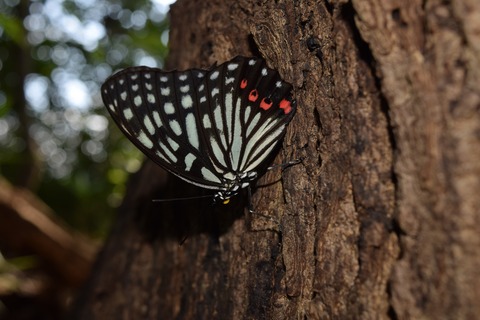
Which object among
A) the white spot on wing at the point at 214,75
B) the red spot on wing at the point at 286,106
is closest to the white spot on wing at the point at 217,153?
the white spot on wing at the point at 214,75

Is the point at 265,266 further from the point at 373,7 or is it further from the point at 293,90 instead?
the point at 373,7

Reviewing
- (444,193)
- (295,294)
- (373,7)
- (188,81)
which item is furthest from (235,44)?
(444,193)

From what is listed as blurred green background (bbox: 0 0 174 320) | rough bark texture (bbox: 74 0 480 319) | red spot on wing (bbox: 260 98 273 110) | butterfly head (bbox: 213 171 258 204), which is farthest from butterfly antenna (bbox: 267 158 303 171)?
blurred green background (bbox: 0 0 174 320)

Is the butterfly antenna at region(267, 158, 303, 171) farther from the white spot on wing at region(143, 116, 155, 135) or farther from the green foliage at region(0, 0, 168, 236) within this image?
the green foliage at region(0, 0, 168, 236)

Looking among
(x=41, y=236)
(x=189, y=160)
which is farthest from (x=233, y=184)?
(x=41, y=236)

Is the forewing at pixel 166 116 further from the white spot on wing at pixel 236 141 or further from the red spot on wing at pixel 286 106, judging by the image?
the red spot on wing at pixel 286 106

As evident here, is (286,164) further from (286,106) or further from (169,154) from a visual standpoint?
(169,154)
